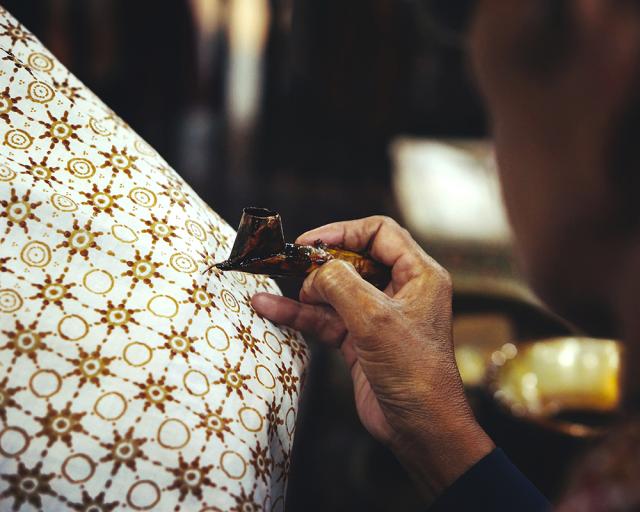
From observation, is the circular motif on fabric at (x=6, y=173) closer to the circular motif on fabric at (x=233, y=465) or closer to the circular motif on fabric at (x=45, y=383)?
the circular motif on fabric at (x=45, y=383)

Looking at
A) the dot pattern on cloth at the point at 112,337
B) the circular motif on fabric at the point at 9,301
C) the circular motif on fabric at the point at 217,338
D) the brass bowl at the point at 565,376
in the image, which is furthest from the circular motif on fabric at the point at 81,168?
the brass bowl at the point at 565,376

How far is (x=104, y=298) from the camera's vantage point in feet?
2.87

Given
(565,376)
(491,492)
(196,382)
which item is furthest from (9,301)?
(565,376)

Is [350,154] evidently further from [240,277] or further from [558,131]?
[558,131]

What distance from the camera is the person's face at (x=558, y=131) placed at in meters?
0.57

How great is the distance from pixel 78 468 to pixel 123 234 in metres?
0.37

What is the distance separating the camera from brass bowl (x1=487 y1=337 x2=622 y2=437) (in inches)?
84.5

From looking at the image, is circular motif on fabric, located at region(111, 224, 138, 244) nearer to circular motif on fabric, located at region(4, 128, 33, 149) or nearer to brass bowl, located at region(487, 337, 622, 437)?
circular motif on fabric, located at region(4, 128, 33, 149)

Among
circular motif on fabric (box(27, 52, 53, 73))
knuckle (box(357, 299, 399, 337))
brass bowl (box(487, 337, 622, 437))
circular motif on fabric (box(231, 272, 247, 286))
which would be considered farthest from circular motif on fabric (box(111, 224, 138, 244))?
brass bowl (box(487, 337, 622, 437))

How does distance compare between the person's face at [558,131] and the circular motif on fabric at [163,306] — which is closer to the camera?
the person's face at [558,131]

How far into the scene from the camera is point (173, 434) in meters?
0.83

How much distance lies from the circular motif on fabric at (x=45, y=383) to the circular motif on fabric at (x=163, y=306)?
0.17 metres

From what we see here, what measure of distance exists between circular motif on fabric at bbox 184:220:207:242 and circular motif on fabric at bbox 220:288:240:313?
11 cm

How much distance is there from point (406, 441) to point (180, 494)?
514mm
